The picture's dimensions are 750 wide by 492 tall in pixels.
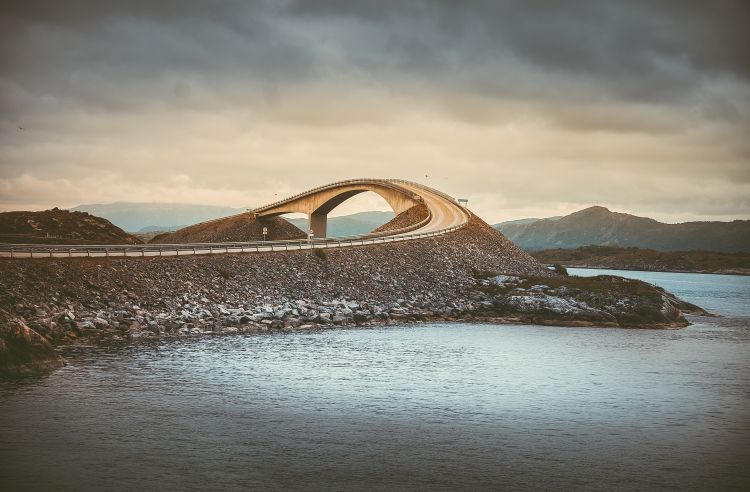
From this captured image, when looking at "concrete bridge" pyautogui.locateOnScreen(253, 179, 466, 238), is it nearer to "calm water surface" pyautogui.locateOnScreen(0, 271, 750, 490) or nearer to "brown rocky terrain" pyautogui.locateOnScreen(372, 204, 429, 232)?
"brown rocky terrain" pyautogui.locateOnScreen(372, 204, 429, 232)

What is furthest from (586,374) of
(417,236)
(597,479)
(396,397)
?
(417,236)

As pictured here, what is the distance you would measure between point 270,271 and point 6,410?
40.7 m

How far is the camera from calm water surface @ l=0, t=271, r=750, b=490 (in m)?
22.6

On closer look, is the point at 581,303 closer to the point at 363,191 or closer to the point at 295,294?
the point at 295,294

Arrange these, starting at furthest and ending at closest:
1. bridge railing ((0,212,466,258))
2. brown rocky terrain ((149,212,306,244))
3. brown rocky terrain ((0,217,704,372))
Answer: brown rocky terrain ((149,212,306,244)) → bridge railing ((0,212,466,258)) → brown rocky terrain ((0,217,704,372))

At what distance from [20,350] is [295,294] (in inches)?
1285

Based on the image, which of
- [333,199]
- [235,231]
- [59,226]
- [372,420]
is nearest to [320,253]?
[372,420]

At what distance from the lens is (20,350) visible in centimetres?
3606

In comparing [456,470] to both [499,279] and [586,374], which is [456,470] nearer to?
[586,374]

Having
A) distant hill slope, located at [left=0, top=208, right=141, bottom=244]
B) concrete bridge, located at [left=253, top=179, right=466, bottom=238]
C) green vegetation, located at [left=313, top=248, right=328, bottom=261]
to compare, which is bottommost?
green vegetation, located at [left=313, top=248, right=328, bottom=261]

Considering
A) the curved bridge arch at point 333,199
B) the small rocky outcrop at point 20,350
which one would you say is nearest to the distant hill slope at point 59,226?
the curved bridge arch at point 333,199

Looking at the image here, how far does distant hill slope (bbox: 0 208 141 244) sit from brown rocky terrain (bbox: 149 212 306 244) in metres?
16.7

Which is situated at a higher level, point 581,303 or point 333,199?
point 333,199

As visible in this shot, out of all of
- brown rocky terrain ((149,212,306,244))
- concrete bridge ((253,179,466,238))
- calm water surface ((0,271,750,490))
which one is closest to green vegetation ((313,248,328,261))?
calm water surface ((0,271,750,490))
